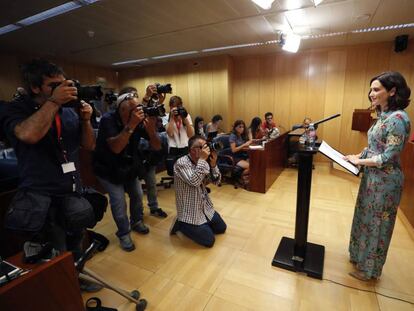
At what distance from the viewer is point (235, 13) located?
3.06 m

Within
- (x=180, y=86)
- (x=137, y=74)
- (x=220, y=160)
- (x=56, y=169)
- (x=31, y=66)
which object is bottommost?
(x=220, y=160)

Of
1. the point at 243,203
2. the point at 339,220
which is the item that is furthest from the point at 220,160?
the point at 339,220

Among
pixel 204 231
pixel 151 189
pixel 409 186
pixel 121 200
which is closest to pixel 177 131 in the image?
pixel 151 189

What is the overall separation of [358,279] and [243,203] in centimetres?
155

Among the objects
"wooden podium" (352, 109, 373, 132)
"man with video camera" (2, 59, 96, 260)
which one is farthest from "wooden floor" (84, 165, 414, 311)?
"wooden podium" (352, 109, 373, 132)

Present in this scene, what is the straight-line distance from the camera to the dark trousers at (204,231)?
6.98 ft

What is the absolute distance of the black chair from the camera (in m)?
3.65

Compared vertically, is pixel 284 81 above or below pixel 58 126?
above

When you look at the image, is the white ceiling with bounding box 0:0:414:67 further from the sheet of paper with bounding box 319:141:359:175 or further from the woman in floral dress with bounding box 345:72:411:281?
the sheet of paper with bounding box 319:141:359:175

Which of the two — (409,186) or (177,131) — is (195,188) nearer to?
(177,131)

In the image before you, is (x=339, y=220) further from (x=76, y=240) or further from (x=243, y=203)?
(x=76, y=240)

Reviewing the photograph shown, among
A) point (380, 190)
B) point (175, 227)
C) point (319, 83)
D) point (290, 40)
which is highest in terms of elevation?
point (290, 40)

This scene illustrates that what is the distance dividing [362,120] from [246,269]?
160 inches

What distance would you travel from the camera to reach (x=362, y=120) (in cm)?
436
